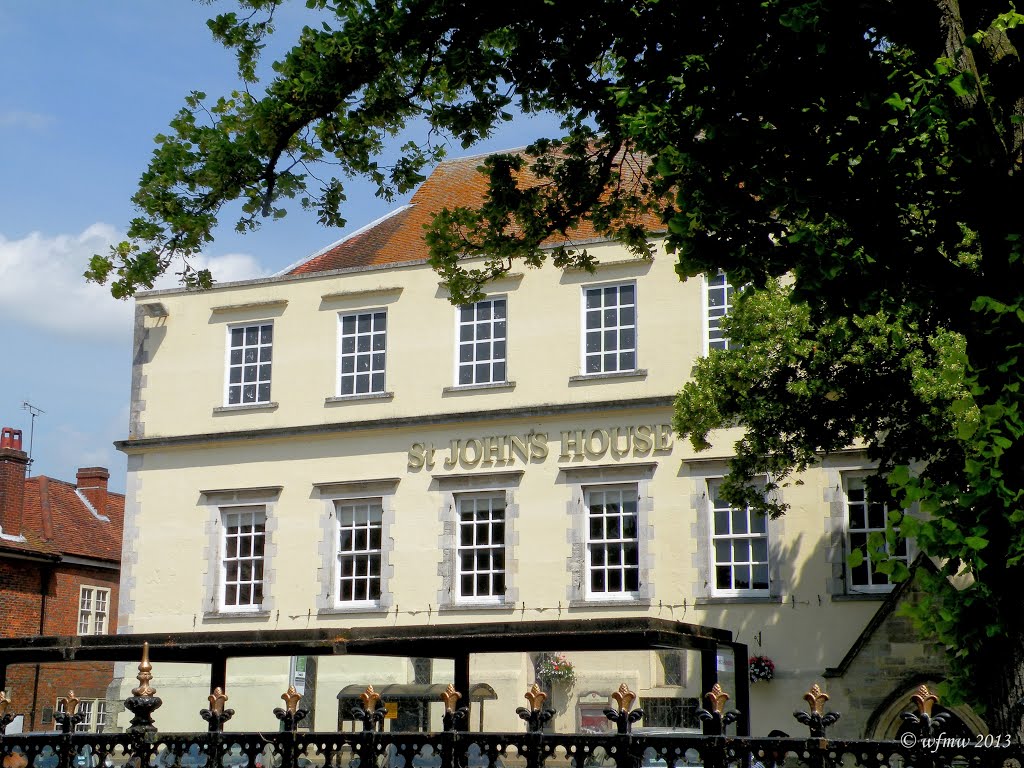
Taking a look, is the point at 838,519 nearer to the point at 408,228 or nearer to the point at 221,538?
the point at 408,228

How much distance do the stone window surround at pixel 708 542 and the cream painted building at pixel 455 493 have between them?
4cm

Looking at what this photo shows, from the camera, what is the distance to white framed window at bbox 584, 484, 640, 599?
25953 millimetres

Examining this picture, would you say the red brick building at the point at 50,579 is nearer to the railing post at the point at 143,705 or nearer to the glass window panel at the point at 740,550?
the glass window panel at the point at 740,550

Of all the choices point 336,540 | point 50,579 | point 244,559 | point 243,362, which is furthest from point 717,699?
point 50,579

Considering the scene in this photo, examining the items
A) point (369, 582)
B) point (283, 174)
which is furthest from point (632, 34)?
point (369, 582)

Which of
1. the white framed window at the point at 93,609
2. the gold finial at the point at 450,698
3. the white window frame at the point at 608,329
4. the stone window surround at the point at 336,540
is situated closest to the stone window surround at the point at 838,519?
the white window frame at the point at 608,329

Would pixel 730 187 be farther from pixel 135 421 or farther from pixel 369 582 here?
pixel 135 421

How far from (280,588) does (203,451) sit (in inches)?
145

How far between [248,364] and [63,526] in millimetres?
13622

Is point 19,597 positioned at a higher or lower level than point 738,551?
lower

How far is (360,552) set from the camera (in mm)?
27891

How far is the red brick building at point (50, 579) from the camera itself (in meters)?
36.4

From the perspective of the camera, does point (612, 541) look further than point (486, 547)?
No

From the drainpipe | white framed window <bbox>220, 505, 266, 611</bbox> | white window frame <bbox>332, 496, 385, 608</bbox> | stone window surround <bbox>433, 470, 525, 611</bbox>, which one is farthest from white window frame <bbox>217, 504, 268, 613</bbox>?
the drainpipe
